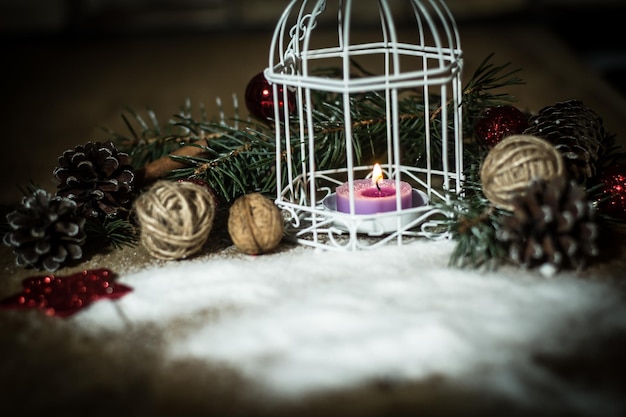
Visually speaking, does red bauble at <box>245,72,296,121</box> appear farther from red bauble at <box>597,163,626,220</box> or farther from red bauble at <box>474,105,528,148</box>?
red bauble at <box>597,163,626,220</box>

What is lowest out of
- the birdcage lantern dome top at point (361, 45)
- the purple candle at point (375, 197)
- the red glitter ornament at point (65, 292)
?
the red glitter ornament at point (65, 292)

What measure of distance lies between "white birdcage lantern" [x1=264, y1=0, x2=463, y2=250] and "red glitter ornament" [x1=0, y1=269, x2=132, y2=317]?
0.59 ft

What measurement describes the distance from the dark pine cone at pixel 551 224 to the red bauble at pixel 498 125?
186 millimetres

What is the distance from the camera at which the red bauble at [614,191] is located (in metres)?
0.68

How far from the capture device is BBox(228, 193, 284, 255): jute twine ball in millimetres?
621

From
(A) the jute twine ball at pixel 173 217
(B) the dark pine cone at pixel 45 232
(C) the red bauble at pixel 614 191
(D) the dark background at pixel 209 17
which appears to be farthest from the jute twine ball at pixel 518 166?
(D) the dark background at pixel 209 17

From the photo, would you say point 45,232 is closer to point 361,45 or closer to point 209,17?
point 361,45

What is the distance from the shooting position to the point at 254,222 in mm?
621

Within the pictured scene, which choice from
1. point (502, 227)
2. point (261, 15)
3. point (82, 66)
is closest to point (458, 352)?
point (502, 227)

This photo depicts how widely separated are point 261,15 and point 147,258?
169 cm

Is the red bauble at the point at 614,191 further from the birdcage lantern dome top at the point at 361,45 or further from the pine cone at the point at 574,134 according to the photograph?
the birdcage lantern dome top at the point at 361,45

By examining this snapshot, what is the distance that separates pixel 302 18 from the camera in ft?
2.26

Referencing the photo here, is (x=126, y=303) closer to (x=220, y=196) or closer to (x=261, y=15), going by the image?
(x=220, y=196)

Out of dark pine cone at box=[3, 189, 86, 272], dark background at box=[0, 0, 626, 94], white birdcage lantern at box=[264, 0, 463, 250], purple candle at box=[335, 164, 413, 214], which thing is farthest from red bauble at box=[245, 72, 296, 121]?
dark background at box=[0, 0, 626, 94]
